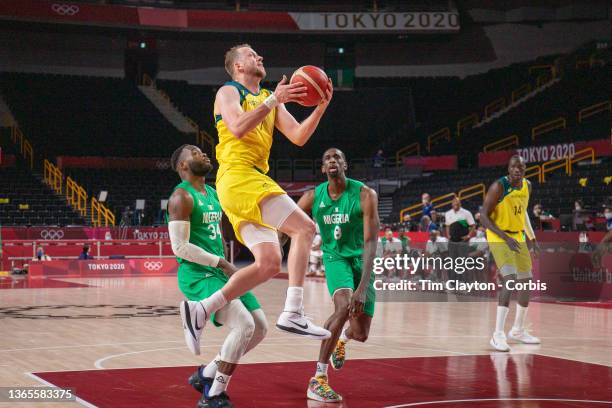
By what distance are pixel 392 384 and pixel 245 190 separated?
217cm

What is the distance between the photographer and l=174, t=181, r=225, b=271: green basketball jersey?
238 inches

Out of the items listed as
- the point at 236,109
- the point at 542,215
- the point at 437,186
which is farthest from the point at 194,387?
the point at 437,186

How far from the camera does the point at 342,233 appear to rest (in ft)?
23.3

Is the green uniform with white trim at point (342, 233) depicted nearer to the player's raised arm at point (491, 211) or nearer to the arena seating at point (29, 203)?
the player's raised arm at point (491, 211)

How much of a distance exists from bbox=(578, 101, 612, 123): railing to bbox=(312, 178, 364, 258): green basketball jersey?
2249cm

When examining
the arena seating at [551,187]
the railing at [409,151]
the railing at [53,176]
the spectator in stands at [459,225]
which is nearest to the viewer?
the spectator in stands at [459,225]

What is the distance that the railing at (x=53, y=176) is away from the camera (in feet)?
103

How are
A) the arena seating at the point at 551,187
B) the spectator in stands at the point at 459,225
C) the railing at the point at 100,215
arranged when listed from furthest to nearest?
the railing at the point at 100,215, the arena seating at the point at 551,187, the spectator in stands at the point at 459,225

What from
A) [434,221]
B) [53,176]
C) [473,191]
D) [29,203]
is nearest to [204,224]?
[434,221]

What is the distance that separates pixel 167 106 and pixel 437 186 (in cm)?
1317

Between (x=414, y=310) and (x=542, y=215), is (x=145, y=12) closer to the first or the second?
(x=542, y=215)

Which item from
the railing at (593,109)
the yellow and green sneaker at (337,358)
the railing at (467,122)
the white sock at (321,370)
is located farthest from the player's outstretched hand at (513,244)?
the railing at (467,122)

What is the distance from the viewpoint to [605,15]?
117 feet

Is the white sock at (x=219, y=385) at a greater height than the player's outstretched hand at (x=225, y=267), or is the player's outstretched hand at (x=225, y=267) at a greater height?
the player's outstretched hand at (x=225, y=267)
